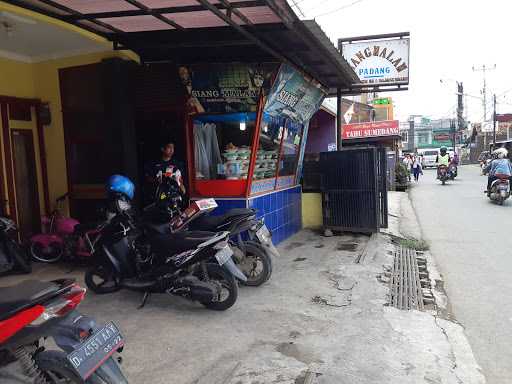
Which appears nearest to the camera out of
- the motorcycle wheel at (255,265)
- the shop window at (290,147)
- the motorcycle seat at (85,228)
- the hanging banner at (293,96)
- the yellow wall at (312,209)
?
the motorcycle wheel at (255,265)

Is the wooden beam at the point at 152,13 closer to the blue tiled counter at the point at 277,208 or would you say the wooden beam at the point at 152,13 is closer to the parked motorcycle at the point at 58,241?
the blue tiled counter at the point at 277,208

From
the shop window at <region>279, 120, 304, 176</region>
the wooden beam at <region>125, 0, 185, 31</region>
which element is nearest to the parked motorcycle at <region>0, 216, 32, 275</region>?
the wooden beam at <region>125, 0, 185, 31</region>

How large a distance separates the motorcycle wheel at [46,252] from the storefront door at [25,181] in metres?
0.49

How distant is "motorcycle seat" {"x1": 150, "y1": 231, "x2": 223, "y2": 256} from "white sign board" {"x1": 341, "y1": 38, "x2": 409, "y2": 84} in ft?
20.9

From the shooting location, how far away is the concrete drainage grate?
4684 millimetres

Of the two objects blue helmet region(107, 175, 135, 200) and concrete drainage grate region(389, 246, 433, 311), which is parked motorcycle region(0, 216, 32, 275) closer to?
blue helmet region(107, 175, 135, 200)

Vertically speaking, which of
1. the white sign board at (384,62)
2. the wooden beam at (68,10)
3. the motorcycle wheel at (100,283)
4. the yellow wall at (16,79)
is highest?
the white sign board at (384,62)

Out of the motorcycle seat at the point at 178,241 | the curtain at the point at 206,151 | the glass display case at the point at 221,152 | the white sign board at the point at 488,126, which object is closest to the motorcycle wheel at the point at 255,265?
the motorcycle seat at the point at 178,241

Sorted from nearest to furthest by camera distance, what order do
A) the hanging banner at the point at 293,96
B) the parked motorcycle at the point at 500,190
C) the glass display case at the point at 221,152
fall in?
the hanging banner at the point at 293,96, the glass display case at the point at 221,152, the parked motorcycle at the point at 500,190

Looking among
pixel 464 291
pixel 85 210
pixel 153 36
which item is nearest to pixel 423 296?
pixel 464 291

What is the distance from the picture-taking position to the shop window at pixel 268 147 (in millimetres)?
6406

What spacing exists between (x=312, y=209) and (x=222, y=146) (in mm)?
3066

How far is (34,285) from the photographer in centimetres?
244

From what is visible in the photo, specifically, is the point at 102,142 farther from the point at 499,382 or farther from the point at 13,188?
the point at 499,382
